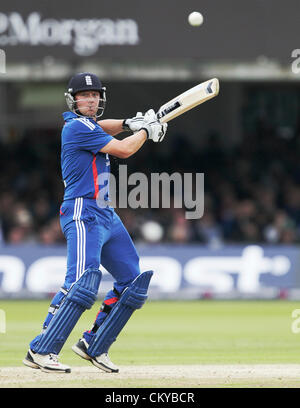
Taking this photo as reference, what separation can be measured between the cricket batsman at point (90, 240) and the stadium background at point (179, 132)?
6.84 meters

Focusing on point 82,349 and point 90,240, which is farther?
point 82,349

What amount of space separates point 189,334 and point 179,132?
9.25 metres

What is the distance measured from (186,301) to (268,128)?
5.85 metres

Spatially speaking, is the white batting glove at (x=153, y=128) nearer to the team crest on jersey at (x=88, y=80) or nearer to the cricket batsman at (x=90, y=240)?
the cricket batsman at (x=90, y=240)

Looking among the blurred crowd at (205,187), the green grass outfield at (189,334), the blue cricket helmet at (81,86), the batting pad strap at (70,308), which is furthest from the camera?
the blurred crowd at (205,187)

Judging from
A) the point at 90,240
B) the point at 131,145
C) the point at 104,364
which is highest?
the point at 131,145

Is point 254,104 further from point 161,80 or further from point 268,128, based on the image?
point 161,80

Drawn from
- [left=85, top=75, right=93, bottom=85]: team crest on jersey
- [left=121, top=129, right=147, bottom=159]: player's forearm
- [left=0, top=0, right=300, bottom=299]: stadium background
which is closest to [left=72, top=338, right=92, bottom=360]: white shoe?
[left=121, top=129, right=147, bottom=159]: player's forearm

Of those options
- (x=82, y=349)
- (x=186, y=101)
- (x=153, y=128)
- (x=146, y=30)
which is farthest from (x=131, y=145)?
(x=146, y=30)

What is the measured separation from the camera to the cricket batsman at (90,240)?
6.03 meters

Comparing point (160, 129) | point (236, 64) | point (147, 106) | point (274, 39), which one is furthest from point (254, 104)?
point (160, 129)

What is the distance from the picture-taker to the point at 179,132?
18.5 meters

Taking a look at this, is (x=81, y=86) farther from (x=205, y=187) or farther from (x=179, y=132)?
(x=179, y=132)

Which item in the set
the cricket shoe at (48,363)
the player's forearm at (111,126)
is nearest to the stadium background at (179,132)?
the player's forearm at (111,126)
